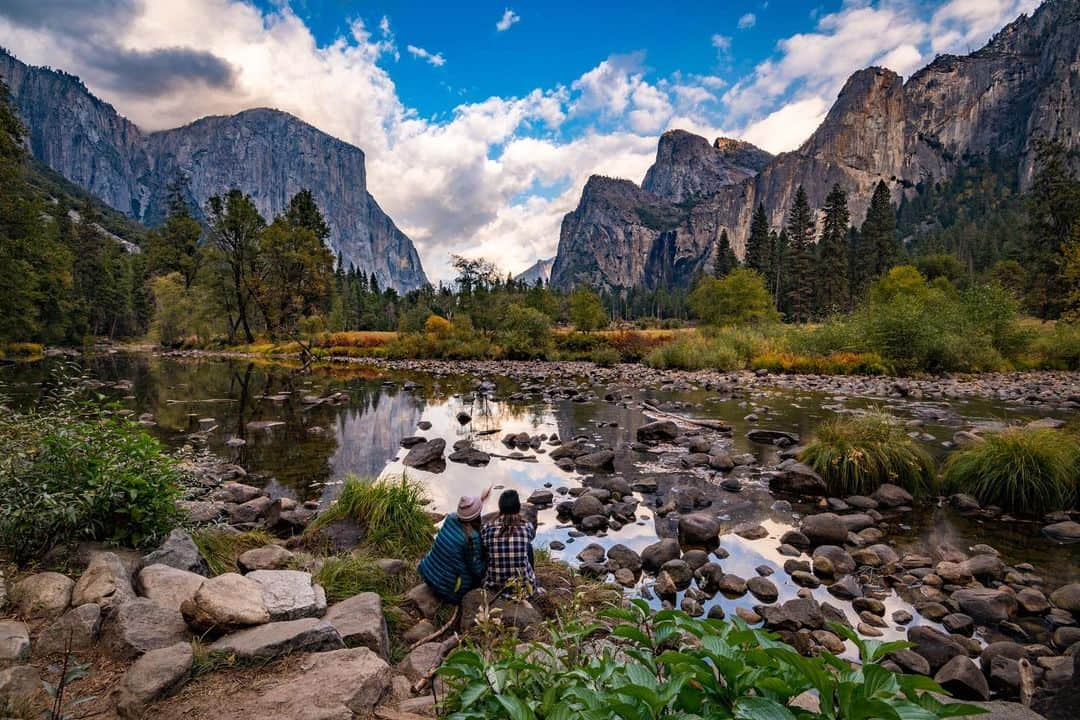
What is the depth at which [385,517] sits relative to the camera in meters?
7.74

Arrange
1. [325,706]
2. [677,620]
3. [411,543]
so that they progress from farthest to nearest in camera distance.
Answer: [411,543], [325,706], [677,620]

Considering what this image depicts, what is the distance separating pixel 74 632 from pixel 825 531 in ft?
27.8

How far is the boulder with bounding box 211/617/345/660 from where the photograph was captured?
3.66 m

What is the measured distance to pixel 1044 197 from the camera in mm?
51438

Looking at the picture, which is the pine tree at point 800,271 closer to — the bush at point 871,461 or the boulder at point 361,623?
the bush at point 871,461

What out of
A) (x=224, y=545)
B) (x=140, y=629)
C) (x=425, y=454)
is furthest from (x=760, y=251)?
(x=140, y=629)

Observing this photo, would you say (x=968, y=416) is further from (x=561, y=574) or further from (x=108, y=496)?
(x=108, y=496)

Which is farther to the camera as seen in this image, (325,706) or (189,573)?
(189,573)

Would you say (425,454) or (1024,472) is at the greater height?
(1024,472)

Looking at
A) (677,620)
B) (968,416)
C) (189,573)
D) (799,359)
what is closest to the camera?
(677,620)

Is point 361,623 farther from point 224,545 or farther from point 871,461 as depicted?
point 871,461

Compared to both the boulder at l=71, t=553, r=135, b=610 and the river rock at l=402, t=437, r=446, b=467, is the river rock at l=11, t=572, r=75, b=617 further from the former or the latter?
the river rock at l=402, t=437, r=446, b=467

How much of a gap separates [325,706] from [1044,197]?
72.6m

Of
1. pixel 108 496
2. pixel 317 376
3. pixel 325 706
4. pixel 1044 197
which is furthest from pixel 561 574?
pixel 1044 197
